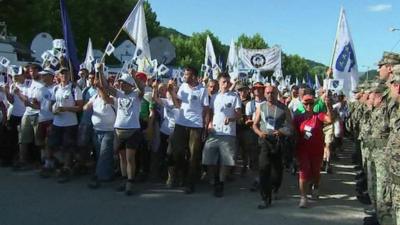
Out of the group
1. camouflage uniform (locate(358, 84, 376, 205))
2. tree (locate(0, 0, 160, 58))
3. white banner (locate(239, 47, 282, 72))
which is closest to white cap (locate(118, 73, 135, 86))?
camouflage uniform (locate(358, 84, 376, 205))

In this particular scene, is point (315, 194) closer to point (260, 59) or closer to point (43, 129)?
point (43, 129)

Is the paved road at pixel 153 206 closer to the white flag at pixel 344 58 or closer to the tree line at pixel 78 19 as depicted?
the white flag at pixel 344 58

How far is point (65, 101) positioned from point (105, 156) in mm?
1248

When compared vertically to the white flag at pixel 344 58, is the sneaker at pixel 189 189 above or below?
below

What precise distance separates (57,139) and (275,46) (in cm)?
2058

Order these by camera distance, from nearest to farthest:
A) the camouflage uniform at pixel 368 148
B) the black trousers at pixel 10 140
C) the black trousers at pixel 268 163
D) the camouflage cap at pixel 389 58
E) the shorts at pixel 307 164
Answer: the camouflage cap at pixel 389 58
the camouflage uniform at pixel 368 148
the black trousers at pixel 268 163
the shorts at pixel 307 164
the black trousers at pixel 10 140

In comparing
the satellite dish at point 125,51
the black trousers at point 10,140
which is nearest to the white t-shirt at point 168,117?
the black trousers at point 10,140

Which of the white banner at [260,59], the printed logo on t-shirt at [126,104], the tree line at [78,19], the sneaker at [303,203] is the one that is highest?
the tree line at [78,19]

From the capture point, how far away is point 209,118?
9031 mm

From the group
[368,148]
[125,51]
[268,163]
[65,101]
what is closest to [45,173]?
[65,101]

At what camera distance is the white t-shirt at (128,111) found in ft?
28.1

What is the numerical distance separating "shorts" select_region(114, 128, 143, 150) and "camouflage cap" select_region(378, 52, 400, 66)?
3.86 m

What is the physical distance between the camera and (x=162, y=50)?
1423 centimetres

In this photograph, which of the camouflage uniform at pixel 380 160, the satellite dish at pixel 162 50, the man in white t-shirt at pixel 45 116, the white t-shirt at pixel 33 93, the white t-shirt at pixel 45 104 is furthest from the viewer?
the satellite dish at pixel 162 50
